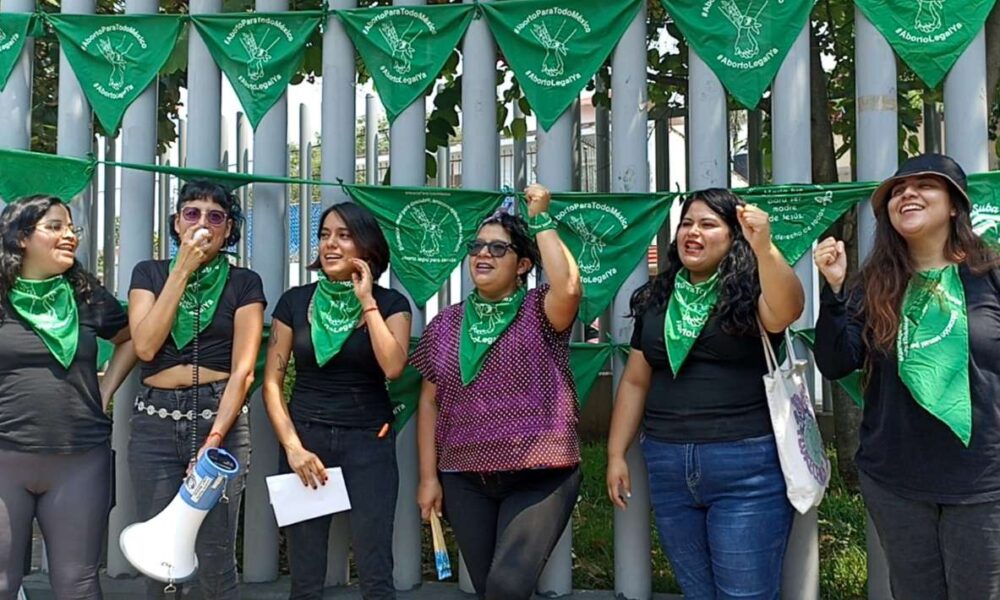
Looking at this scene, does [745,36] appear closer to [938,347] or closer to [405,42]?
[405,42]

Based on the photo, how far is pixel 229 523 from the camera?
3.61 m

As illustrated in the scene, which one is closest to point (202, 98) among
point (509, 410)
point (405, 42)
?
point (405, 42)

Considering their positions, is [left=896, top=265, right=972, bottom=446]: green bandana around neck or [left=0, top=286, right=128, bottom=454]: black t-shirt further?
[left=0, top=286, right=128, bottom=454]: black t-shirt

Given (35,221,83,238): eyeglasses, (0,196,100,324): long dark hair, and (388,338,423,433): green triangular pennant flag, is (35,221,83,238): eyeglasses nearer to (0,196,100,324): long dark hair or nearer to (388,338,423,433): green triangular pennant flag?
(0,196,100,324): long dark hair

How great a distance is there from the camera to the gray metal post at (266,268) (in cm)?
443

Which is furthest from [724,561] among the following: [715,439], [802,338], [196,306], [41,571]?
[41,571]

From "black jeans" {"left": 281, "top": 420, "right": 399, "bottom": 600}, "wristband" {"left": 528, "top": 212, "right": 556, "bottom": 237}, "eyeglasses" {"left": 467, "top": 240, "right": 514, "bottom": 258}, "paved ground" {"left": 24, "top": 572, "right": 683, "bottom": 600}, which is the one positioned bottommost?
"paved ground" {"left": 24, "top": 572, "right": 683, "bottom": 600}

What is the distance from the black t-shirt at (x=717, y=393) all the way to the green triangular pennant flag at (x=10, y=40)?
367cm

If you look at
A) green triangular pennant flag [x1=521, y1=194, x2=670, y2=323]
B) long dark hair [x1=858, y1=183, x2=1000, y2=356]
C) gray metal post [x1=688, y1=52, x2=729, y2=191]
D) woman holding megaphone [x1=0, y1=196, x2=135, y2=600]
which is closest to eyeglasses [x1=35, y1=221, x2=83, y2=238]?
woman holding megaphone [x1=0, y1=196, x2=135, y2=600]

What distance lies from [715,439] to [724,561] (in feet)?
1.42

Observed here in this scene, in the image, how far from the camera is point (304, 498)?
3574 mm

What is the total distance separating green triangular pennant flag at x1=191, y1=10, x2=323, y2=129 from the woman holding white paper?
1154 millimetres

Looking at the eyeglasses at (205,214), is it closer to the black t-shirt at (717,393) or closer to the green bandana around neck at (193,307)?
the green bandana around neck at (193,307)

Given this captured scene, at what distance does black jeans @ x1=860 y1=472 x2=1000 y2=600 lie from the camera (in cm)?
276
